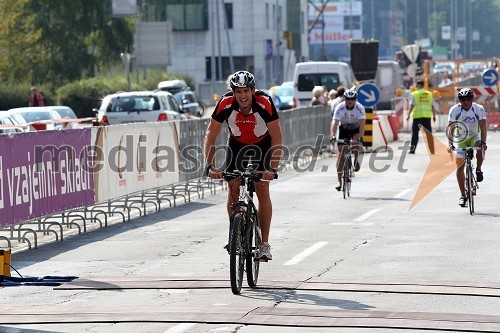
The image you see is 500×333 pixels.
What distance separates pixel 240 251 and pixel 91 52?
59.6 m

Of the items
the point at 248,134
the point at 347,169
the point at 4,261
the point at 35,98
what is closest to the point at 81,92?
the point at 35,98

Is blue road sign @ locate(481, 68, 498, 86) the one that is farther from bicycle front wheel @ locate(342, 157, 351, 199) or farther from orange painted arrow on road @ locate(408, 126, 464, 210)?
bicycle front wheel @ locate(342, 157, 351, 199)

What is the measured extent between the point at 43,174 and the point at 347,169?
21.9 ft

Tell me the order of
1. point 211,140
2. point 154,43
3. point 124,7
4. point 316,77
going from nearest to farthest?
point 211,140
point 316,77
point 124,7
point 154,43

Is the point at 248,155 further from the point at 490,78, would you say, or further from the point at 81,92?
the point at 81,92

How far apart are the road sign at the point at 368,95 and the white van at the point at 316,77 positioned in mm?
9587

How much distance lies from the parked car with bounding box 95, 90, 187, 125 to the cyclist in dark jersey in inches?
859

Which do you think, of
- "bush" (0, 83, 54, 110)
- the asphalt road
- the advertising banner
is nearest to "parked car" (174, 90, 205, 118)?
"bush" (0, 83, 54, 110)

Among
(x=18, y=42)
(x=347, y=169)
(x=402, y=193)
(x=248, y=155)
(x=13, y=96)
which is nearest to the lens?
(x=248, y=155)

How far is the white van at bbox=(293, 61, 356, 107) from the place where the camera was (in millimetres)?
45438

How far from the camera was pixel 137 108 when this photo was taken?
34.0 meters

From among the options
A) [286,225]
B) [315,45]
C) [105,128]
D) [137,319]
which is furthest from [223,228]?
[315,45]

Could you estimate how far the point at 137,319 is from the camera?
9.58 meters

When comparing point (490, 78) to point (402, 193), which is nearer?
point (402, 193)
